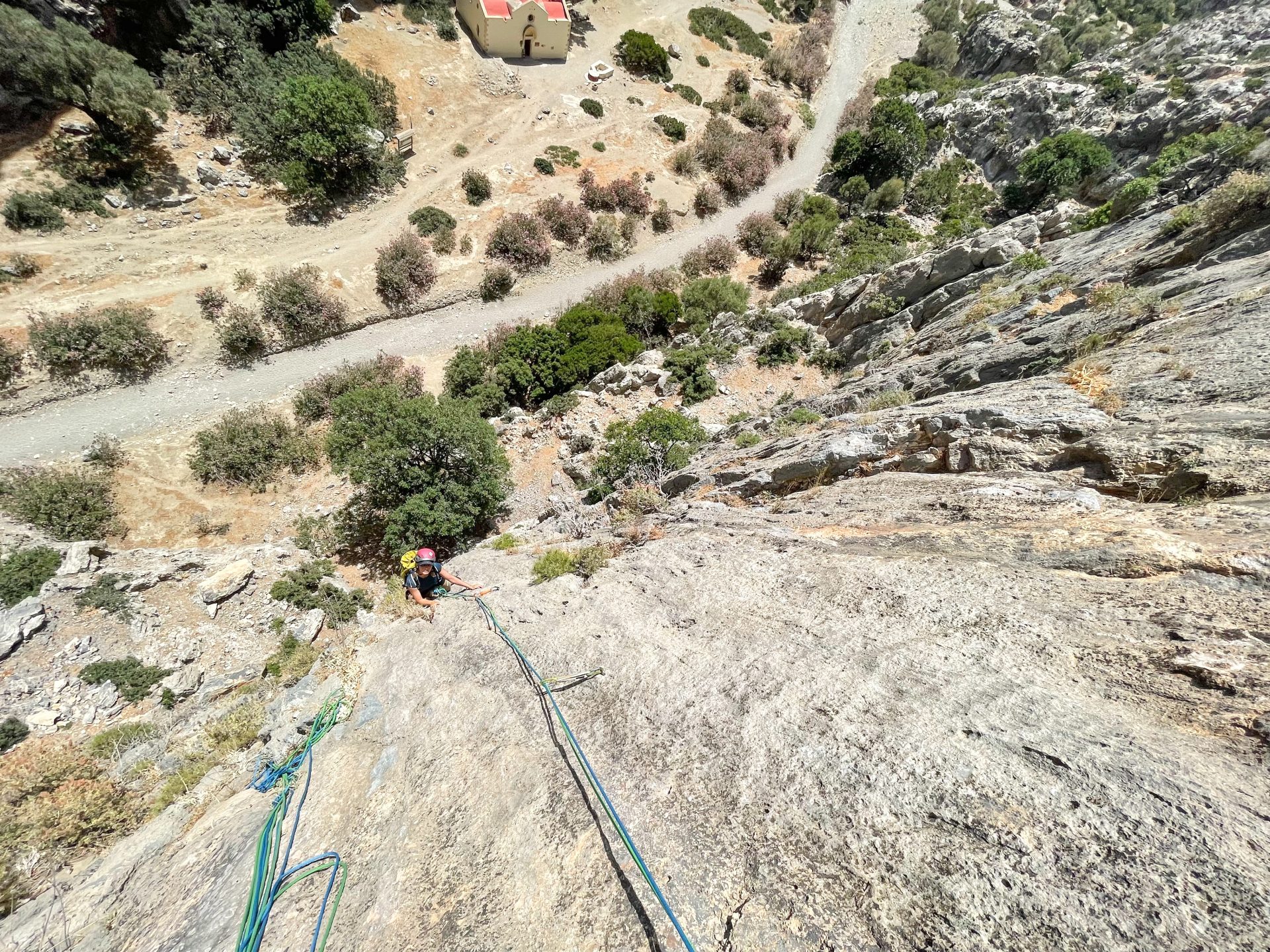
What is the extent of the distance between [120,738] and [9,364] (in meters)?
21.0

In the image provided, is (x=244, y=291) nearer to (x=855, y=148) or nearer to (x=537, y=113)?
(x=537, y=113)

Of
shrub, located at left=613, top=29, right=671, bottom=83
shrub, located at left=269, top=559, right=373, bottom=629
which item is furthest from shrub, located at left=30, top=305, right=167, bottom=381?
shrub, located at left=613, top=29, right=671, bottom=83

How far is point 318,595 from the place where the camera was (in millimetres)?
19766

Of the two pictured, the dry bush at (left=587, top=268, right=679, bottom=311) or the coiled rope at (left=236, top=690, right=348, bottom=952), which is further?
the dry bush at (left=587, top=268, right=679, bottom=311)

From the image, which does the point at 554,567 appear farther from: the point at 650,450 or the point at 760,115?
the point at 760,115

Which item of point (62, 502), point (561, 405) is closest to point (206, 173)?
point (62, 502)

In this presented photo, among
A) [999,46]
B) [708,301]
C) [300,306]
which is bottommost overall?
[708,301]

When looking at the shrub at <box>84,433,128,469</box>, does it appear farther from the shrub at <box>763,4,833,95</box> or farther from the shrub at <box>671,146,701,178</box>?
the shrub at <box>763,4,833,95</box>

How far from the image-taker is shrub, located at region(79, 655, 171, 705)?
16.0m

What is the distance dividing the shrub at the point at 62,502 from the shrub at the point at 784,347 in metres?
31.9

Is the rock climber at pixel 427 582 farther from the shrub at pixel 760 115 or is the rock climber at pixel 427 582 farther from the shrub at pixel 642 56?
the shrub at pixel 642 56

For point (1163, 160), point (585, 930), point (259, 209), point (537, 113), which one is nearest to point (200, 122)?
point (259, 209)

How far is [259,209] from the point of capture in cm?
3036

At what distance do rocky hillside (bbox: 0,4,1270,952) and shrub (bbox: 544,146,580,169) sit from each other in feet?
111
